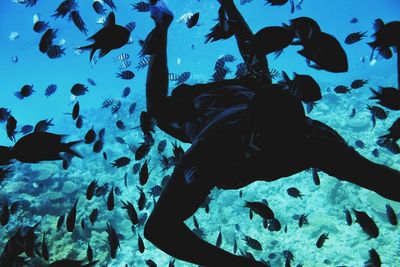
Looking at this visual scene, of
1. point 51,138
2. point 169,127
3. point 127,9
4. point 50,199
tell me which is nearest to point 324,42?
Result: point 169,127

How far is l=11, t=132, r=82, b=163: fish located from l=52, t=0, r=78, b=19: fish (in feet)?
15.5

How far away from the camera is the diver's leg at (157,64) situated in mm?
2873

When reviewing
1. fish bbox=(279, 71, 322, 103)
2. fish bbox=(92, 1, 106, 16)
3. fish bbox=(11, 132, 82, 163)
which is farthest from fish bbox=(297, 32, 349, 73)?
fish bbox=(92, 1, 106, 16)

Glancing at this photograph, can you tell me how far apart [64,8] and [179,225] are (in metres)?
5.96

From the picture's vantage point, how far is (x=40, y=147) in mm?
2453

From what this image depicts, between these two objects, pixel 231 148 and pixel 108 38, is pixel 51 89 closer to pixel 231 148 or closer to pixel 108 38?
pixel 108 38

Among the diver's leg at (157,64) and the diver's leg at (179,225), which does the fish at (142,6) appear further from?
the diver's leg at (179,225)

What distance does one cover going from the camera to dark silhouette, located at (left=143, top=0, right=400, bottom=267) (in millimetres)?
1636

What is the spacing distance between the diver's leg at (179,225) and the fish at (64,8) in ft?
18.5

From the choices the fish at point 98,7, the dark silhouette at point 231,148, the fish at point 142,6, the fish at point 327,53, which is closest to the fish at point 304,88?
the dark silhouette at point 231,148

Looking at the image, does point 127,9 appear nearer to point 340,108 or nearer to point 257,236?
point 340,108

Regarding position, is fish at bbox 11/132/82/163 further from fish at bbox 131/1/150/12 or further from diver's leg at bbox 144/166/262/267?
fish at bbox 131/1/150/12

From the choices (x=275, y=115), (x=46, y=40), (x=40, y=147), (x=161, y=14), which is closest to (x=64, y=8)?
(x=46, y=40)

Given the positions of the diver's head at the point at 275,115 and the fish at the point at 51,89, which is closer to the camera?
the diver's head at the point at 275,115
